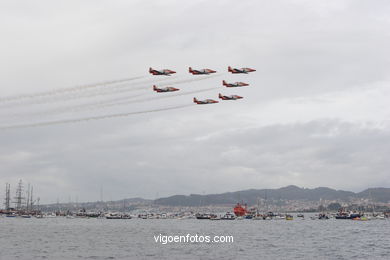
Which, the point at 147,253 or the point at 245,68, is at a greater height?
the point at 245,68

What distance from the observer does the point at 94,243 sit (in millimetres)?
101688

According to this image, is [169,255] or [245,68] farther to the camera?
[245,68]

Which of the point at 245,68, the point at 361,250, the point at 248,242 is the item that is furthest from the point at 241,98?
the point at 361,250

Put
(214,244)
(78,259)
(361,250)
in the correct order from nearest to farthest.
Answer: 1. (78,259)
2. (361,250)
3. (214,244)

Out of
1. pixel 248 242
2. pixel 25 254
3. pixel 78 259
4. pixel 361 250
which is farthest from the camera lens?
pixel 248 242

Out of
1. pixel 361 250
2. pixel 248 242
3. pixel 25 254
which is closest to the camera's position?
pixel 25 254

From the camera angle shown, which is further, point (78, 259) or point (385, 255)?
point (385, 255)

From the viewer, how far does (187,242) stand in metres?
103

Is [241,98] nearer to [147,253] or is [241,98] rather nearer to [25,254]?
[147,253]

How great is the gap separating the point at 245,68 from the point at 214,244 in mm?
36164

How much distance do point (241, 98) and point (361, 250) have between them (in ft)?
127

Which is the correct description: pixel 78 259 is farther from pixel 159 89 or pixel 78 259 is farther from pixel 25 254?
pixel 159 89

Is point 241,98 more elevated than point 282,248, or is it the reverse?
point 241,98

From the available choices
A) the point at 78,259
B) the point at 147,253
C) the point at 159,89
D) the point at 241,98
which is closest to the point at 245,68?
the point at 241,98
